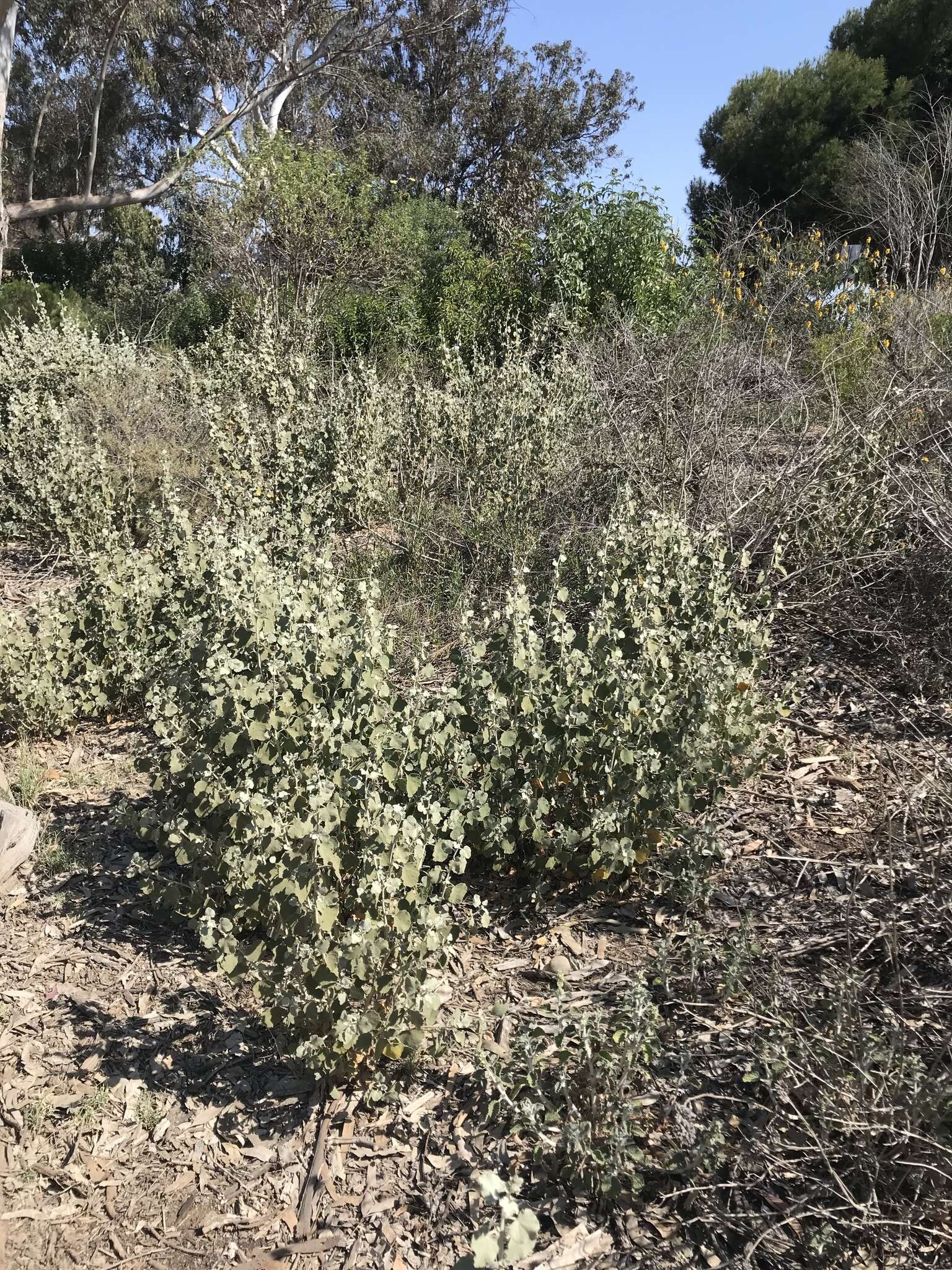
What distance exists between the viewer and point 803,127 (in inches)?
742

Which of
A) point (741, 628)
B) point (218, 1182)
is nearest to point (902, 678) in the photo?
point (741, 628)

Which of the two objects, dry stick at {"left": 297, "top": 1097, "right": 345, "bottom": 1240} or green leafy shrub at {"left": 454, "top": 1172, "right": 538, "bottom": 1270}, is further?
dry stick at {"left": 297, "top": 1097, "right": 345, "bottom": 1240}

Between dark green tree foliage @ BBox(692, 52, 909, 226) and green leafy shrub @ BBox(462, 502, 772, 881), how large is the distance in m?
17.1

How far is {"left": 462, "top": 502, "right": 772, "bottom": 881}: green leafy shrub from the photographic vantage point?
2693 mm

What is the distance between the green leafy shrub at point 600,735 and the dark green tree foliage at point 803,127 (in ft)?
56.2

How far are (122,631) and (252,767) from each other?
1.59 meters

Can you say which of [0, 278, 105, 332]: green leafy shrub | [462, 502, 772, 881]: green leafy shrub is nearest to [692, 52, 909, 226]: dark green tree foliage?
[0, 278, 105, 332]: green leafy shrub

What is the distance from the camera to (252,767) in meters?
2.71

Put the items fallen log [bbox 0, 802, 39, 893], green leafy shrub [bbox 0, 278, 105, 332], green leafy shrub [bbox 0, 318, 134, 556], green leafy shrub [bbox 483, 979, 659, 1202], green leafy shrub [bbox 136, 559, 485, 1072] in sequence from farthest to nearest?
green leafy shrub [bbox 0, 278, 105, 332] < green leafy shrub [bbox 0, 318, 134, 556] < fallen log [bbox 0, 802, 39, 893] < green leafy shrub [bbox 136, 559, 485, 1072] < green leafy shrub [bbox 483, 979, 659, 1202]

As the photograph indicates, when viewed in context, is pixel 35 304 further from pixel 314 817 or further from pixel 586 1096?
pixel 586 1096

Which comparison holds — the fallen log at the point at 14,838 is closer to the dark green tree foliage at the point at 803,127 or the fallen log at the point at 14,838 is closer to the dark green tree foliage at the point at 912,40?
the dark green tree foliage at the point at 803,127

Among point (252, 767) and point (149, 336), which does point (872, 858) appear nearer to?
point (252, 767)

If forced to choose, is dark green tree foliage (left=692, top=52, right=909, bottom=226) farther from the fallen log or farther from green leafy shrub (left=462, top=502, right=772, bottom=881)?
the fallen log

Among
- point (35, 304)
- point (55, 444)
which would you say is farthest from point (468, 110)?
point (55, 444)
